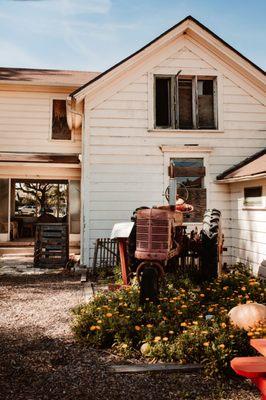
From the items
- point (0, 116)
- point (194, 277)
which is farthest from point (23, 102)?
point (194, 277)

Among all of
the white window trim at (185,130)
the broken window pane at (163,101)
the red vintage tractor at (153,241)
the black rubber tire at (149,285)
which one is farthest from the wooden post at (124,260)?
the broken window pane at (163,101)

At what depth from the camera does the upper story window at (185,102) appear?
11.8 m

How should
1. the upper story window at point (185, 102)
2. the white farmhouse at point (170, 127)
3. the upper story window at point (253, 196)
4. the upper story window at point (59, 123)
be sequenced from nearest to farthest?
the upper story window at point (253, 196), the white farmhouse at point (170, 127), the upper story window at point (185, 102), the upper story window at point (59, 123)

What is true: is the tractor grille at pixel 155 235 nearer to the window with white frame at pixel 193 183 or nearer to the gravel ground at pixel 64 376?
the gravel ground at pixel 64 376

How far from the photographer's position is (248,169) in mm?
9969

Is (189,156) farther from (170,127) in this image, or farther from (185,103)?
(185,103)

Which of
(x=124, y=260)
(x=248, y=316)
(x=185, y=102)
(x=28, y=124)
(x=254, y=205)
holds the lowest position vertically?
(x=248, y=316)

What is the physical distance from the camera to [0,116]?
1408 cm

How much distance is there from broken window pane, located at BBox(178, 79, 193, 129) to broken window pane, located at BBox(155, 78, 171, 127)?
377 millimetres

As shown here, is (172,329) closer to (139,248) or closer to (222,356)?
(222,356)

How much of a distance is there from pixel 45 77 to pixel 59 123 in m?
2.12

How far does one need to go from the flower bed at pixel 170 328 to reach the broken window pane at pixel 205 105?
650 centimetres

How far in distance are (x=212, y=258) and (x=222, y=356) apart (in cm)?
388

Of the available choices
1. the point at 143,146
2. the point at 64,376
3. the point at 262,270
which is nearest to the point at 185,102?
the point at 143,146
